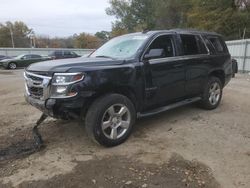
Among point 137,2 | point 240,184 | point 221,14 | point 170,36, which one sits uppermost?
point 137,2

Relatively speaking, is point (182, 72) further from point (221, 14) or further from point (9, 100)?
point (221, 14)

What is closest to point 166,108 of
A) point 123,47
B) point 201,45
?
point 123,47

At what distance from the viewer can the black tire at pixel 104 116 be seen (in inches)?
163

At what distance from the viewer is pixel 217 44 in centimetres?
657

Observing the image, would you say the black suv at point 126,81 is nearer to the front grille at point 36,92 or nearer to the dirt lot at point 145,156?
the front grille at point 36,92

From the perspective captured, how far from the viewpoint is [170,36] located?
537cm

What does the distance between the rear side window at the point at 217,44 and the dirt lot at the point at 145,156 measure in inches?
62.0

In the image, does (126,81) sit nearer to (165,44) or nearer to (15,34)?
(165,44)

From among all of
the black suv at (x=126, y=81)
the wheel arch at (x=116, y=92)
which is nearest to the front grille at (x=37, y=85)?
the black suv at (x=126, y=81)

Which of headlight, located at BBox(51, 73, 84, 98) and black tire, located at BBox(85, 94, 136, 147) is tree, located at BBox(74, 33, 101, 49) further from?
headlight, located at BBox(51, 73, 84, 98)

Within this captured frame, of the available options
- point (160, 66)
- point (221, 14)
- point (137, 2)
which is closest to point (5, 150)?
point (160, 66)

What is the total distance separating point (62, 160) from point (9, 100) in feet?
16.5

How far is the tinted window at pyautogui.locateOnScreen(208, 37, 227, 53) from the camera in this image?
643cm

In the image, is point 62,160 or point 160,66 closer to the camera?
point 62,160
